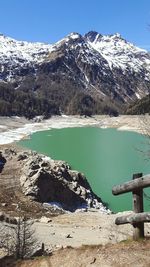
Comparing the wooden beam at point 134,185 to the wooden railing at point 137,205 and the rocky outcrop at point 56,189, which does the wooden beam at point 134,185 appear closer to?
the wooden railing at point 137,205

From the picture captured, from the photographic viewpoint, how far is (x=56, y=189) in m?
49.1

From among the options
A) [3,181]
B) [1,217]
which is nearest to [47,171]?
[3,181]

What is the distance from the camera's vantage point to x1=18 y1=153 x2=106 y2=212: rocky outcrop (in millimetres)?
47469

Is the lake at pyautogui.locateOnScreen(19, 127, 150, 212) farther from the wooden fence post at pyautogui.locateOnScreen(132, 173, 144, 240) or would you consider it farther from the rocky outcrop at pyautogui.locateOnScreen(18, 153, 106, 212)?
the wooden fence post at pyautogui.locateOnScreen(132, 173, 144, 240)

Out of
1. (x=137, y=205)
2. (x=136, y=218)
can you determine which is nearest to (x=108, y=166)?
(x=137, y=205)

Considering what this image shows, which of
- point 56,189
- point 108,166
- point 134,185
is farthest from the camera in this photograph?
point 108,166

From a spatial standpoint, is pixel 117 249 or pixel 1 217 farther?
pixel 1 217

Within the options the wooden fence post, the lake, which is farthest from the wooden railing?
the lake

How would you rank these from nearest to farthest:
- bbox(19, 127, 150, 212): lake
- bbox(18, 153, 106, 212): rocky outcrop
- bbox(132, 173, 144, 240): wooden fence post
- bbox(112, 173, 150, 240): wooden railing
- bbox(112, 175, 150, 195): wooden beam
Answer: bbox(112, 175, 150, 195): wooden beam
bbox(112, 173, 150, 240): wooden railing
bbox(132, 173, 144, 240): wooden fence post
bbox(18, 153, 106, 212): rocky outcrop
bbox(19, 127, 150, 212): lake

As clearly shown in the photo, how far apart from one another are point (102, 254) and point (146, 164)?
7791 cm

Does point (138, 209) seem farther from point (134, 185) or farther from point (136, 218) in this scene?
point (134, 185)

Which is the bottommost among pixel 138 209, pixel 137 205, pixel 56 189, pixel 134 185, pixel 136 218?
pixel 56 189

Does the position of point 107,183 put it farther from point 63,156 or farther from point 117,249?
point 117,249

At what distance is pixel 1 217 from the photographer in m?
32.8
